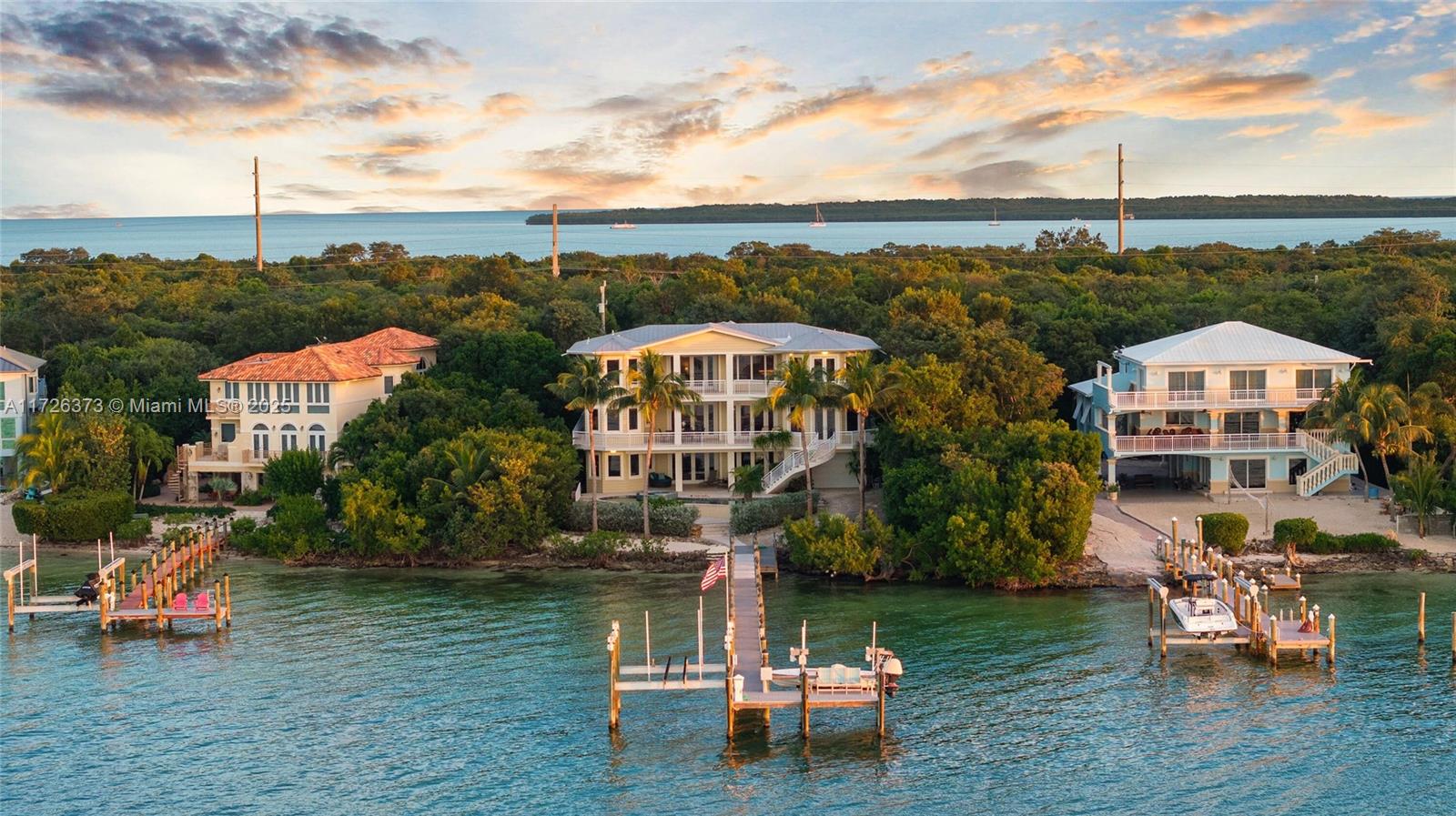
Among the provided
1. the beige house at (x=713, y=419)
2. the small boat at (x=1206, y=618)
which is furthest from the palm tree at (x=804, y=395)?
the small boat at (x=1206, y=618)

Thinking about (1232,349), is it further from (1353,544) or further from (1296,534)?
(1353,544)

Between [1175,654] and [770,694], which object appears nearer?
[770,694]

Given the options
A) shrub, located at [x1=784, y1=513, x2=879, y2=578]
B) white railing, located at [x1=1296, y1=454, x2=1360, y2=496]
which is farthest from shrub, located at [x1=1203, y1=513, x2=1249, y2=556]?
shrub, located at [x1=784, y1=513, x2=879, y2=578]

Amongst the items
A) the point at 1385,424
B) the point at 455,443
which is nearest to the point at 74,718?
the point at 455,443

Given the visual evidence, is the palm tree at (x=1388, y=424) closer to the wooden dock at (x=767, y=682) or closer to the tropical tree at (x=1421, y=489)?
the tropical tree at (x=1421, y=489)

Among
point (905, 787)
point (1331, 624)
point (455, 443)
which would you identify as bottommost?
point (905, 787)

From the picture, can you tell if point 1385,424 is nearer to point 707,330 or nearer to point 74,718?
point 707,330

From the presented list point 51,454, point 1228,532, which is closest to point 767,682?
point 1228,532
